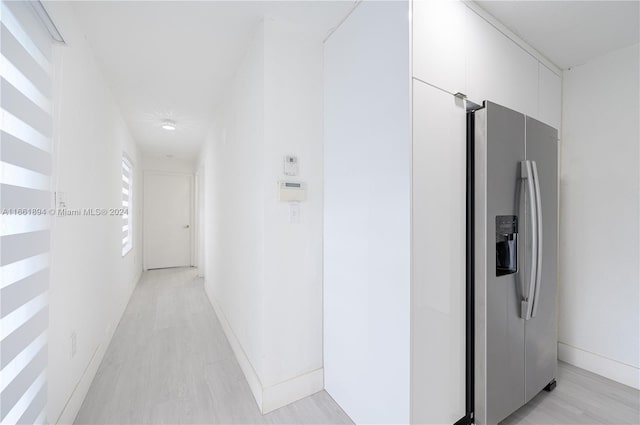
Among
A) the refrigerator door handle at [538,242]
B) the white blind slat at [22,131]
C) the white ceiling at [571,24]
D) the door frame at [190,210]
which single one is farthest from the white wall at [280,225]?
the door frame at [190,210]

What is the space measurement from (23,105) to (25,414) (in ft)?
4.29

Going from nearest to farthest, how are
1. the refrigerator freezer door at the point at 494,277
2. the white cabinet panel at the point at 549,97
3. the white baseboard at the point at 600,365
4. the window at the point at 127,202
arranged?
1. the refrigerator freezer door at the point at 494,277
2. the white baseboard at the point at 600,365
3. the white cabinet panel at the point at 549,97
4. the window at the point at 127,202

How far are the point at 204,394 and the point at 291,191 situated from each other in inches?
60.7

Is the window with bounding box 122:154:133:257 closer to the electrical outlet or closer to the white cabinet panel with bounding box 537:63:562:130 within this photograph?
the electrical outlet

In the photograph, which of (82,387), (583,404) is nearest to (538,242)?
(583,404)

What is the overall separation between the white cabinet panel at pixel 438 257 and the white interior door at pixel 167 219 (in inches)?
240

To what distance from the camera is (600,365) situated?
82.1 inches

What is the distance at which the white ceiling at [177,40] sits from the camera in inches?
65.0

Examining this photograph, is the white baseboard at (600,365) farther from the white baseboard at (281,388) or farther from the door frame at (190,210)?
the door frame at (190,210)

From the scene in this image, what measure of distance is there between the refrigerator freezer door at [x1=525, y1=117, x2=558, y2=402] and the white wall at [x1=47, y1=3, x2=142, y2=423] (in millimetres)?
2739

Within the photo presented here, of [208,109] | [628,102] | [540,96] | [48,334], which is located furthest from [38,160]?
[628,102]

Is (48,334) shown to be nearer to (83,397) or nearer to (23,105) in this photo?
(83,397)

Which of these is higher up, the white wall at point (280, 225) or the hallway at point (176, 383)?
the white wall at point (280, 225)

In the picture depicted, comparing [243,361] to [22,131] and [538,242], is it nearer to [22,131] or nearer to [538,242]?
[22,131]
